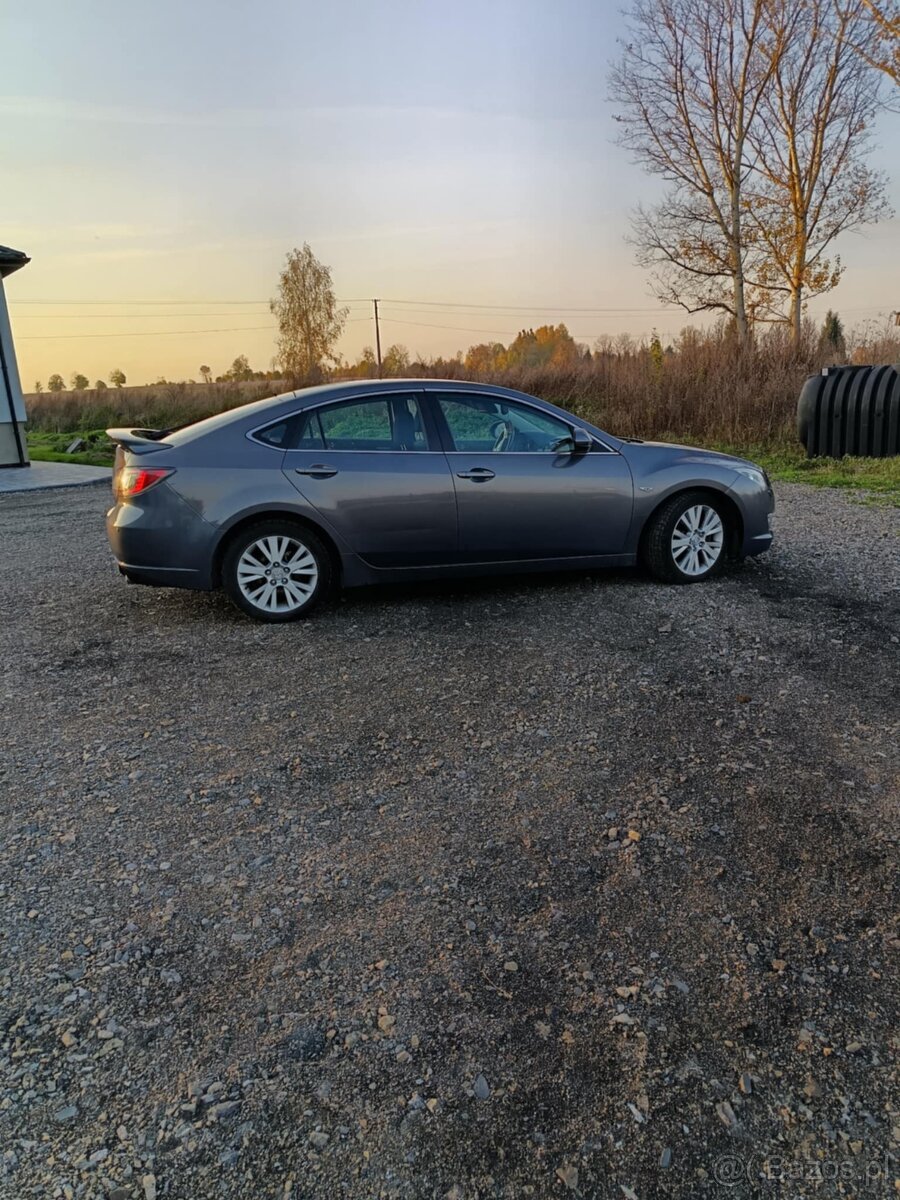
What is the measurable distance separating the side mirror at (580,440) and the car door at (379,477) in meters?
1.01

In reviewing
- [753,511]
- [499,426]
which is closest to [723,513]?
[753,511]

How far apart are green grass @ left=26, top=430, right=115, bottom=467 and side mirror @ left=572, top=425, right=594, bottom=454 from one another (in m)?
13.7

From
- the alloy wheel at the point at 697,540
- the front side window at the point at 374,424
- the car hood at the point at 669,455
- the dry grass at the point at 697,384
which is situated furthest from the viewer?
the dry grass at the point at 697,384

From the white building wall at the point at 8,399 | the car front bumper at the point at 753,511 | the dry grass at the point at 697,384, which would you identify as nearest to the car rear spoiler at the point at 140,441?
the car front bumper at the point at 753,511

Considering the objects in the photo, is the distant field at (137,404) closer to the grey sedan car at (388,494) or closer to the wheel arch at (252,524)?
the grey sedan car at (388,494)

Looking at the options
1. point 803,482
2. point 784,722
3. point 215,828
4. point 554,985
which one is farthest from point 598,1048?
point 803,482

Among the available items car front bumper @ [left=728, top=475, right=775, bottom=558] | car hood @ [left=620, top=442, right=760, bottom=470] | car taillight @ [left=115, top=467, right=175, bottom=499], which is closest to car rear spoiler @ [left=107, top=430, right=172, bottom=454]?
car taillight @ [left=115, top=467, right=175, bottom=499]

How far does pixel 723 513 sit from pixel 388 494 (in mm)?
2767

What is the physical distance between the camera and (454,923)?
8.49 feet

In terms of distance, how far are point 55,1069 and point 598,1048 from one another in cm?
142

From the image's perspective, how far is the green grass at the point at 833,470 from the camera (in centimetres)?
Answer: 1105

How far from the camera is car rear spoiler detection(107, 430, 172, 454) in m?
5.43

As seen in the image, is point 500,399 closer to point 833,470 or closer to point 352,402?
point 352,402

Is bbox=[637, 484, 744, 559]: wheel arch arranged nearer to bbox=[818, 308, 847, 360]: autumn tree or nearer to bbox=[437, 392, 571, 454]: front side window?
bbox=[437, 392, 571, 454]: front side window
